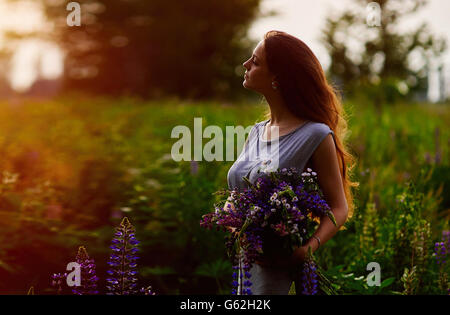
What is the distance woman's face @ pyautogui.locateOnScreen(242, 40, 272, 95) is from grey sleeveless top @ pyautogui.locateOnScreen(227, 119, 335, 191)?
10.1 inches

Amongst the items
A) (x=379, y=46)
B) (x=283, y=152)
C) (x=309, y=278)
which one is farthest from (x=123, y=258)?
(x=379, y=46)

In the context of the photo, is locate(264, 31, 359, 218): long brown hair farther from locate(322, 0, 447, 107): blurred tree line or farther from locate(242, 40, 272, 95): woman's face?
locate(322, 0, 447, 107): blurred tree line

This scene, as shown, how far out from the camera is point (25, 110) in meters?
9.64

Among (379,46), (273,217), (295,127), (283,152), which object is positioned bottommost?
(273,217)

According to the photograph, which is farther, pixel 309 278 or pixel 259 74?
pixel 259 74

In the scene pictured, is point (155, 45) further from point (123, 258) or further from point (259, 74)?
point (123, 258)

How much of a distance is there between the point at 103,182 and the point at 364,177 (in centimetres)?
282

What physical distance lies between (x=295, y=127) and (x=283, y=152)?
5.8 inches

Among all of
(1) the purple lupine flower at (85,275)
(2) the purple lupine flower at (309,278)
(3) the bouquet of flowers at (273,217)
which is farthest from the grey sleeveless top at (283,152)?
(1) the purple lupine flower at (85,275)

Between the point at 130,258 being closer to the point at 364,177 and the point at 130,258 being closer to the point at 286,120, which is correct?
the point at 286,120

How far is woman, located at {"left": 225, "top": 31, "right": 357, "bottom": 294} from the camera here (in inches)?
87.3

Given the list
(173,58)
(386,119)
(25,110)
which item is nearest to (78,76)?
(173,58)

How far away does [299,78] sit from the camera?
2.34 meters

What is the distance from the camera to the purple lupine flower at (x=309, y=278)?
194 centimetres
